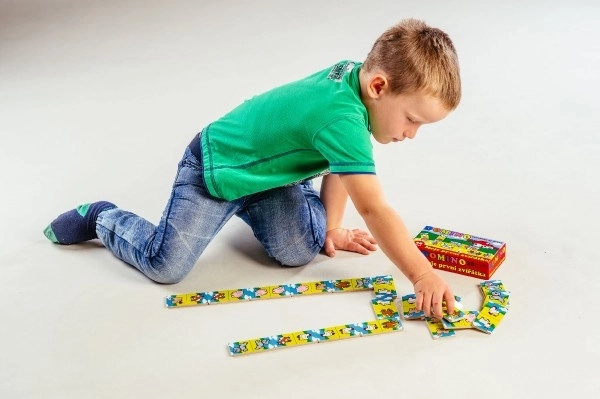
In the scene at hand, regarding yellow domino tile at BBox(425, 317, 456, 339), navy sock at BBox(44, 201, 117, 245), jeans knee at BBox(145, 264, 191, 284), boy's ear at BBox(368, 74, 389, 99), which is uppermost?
boy's ear at BBox(368, 74, 389, 99)

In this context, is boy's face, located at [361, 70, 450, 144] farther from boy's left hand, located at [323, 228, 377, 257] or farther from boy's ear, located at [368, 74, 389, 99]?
boy's left hand, located at [323, 228, 377, 257]

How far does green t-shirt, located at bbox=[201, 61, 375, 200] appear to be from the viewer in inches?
71.2

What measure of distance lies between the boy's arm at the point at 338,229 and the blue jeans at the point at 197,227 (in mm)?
29

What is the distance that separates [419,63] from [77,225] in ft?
3.24

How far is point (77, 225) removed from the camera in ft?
7.33

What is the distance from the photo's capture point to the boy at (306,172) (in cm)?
180

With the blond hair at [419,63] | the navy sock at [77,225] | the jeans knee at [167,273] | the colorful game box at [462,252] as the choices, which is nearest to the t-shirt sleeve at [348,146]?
the blond hair at [419,63]

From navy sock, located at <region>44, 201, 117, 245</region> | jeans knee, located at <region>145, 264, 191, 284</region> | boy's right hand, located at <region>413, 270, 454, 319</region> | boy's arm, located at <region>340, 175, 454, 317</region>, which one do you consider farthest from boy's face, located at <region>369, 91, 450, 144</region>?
navy sock, located at <region>44, 201, 117, 245</region>

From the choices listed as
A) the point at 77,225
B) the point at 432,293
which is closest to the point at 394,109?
the point at 432,293

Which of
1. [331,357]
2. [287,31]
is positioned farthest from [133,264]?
[287,31]

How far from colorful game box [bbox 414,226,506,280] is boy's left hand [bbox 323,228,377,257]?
127mm

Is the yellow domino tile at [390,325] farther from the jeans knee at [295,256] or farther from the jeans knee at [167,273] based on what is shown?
the jeans knee at [167,273]

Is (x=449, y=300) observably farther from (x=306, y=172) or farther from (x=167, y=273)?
(x=167, y=273)

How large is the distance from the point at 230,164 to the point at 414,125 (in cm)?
46
